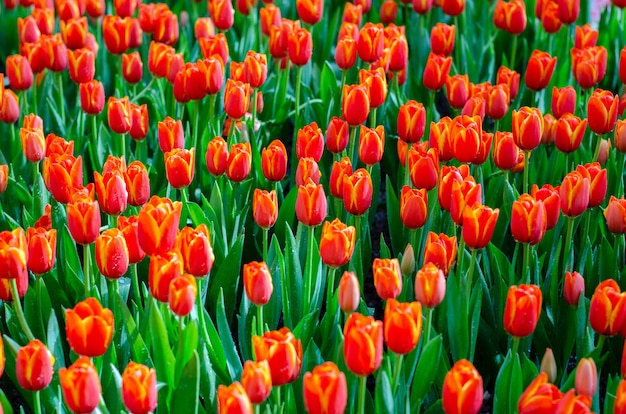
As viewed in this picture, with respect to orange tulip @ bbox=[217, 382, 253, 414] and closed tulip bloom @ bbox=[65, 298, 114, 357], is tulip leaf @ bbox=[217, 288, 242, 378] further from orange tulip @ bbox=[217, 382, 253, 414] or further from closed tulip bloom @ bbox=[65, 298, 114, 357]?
orange tulip @ bbox=[217, 382, 253, 414]

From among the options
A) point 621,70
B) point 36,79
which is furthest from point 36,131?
point 621,70

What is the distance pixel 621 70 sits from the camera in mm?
2852

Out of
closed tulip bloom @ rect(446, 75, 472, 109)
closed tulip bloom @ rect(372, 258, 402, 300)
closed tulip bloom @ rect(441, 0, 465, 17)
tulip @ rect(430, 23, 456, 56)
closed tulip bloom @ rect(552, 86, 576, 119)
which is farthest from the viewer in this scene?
closed tulip bloom @ rect(441, 0, 465, 17)

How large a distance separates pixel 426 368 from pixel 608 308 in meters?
0.34

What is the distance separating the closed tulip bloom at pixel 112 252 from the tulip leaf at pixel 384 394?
1.69 feet

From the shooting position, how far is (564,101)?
2.62 meters

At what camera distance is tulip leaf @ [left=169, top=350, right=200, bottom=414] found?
166cm

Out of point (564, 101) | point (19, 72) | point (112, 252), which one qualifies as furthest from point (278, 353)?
point (19, 72)

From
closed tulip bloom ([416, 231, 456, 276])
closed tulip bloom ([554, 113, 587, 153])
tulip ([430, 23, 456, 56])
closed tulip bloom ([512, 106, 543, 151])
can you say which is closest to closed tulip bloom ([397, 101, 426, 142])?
closed tulip bloom ([512, 106, 543, 151])

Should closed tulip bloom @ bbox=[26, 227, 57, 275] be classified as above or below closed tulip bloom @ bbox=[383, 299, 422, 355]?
below

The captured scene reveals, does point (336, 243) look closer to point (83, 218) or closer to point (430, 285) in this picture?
point (430, 285)

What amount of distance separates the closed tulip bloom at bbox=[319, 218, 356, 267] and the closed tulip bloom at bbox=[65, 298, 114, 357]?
463mm

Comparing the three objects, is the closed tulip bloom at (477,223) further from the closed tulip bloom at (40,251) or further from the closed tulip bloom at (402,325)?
the closed tulip bloom at (40,251)

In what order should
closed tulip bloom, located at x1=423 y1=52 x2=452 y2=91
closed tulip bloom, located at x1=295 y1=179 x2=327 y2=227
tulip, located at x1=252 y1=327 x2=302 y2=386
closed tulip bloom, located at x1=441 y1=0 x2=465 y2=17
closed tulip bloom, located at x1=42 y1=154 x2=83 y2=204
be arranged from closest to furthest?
tulip, located at x1=252 y1=327 x2=302 y2=386 < closed tulip bloom, located at x1=295 y1=179 x2=327 y2=227 < closed tulip bloom, located at x1=42 y1=154 x2=83 y2=204 < closed tulip bloom, located at x1=423 y1=52 x2=452 y2=91 < closed tulip bloom, located at x1=441 y1=0 x2=465 y2=17
